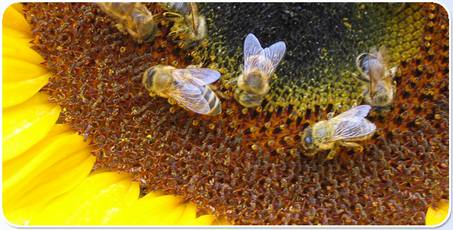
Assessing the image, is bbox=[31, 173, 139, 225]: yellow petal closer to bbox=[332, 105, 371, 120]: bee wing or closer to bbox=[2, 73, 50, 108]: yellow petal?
bbox=[2, 73, 50, 108]: yellow petal

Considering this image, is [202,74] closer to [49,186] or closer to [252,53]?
[252,53]

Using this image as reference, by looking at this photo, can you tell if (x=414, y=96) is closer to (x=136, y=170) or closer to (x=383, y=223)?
(x=383, y=223)

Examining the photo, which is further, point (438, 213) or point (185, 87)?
point (438, 213)

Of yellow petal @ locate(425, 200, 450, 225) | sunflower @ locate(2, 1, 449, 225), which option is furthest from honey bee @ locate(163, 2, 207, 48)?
yellow petal @ locate(425, 200, 450, 225)

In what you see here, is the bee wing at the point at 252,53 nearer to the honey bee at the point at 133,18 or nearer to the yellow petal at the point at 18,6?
the honey bee at the point at 133,18

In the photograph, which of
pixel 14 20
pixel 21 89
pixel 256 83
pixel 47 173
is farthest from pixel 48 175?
pixel 256 83

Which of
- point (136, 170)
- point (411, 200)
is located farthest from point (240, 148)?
point (411, 200)
